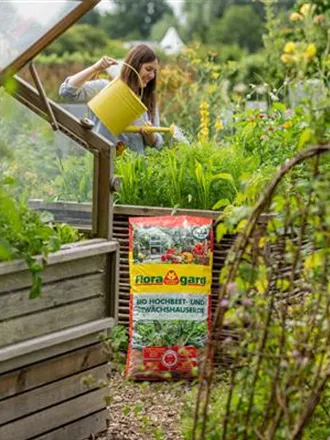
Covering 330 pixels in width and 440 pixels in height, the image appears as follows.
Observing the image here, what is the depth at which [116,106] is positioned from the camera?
19.1 feet

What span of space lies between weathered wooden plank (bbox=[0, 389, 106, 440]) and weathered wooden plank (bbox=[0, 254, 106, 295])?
0.43m

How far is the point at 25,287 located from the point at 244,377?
0.95 meters

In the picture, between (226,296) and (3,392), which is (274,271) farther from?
(3,392)

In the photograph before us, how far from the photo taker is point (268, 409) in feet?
10.2

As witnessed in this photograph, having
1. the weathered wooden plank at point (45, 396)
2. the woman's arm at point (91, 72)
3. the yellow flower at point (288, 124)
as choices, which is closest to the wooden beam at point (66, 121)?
the weathered wooden plank at point (45, 396)

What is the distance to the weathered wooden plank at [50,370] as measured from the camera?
3.93m

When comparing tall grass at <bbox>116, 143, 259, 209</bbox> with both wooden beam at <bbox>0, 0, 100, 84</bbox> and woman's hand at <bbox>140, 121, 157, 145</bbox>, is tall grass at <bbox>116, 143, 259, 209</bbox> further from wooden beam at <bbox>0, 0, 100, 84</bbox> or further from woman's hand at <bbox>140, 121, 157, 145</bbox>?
wooden beam at <bbox>0, 0, 100, 84</bbox>

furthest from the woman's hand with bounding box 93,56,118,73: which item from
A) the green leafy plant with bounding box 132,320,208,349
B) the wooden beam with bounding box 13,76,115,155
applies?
the wooden beam with bounding box 13,76,115,155

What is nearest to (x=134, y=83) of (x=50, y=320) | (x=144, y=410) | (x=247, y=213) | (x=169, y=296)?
(x=169, y=296)

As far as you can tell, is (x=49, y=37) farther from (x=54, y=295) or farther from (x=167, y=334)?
(x=167, y=334)

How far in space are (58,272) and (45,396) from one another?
1.34 ft

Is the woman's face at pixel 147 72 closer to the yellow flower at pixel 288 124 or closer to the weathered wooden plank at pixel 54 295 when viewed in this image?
the yellow flower at pixel 288 124

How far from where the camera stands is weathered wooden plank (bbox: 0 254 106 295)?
3798mm

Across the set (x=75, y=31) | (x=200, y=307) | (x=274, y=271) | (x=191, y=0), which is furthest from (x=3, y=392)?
(x=191, y=0)
